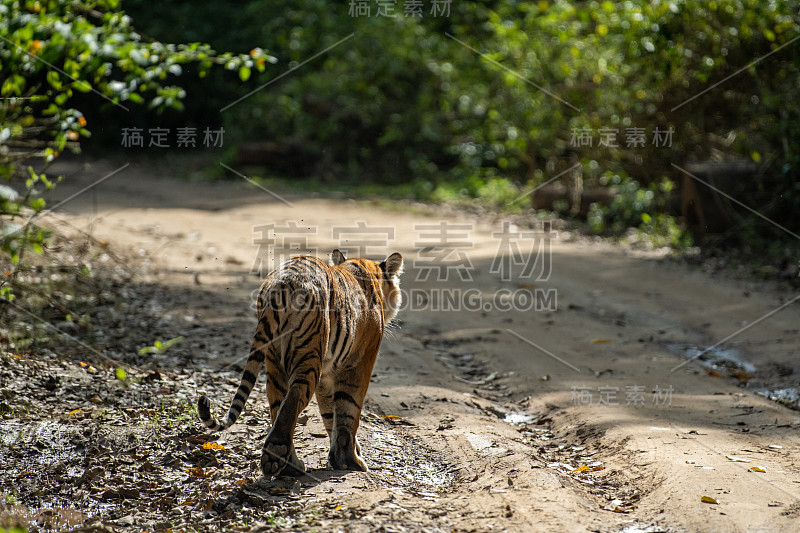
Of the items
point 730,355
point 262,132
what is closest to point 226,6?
point 262,132

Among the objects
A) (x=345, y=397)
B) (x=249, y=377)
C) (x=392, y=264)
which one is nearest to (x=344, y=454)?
(x=345, y=397)

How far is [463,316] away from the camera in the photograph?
27.6 ft

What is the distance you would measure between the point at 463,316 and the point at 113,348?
3675 mm

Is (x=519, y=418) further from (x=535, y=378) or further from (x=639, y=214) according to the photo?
(x=639, y=214)

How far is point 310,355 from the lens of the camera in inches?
163

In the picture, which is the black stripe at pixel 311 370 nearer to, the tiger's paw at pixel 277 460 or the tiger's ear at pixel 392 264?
the tiger's paw at pixel 277 460

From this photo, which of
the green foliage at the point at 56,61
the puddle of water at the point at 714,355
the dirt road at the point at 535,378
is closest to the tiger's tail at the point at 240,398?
the dirt road at the point at 535,378

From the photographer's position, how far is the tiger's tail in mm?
3833

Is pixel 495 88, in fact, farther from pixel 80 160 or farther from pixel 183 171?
pixel 80 160

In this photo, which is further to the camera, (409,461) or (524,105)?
(524,105)

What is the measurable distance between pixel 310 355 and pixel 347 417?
0.63 meters

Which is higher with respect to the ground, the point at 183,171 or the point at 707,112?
the point at 707,112

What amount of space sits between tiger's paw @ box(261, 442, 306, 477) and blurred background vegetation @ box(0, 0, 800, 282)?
3.09 m

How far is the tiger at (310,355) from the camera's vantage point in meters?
4.11
